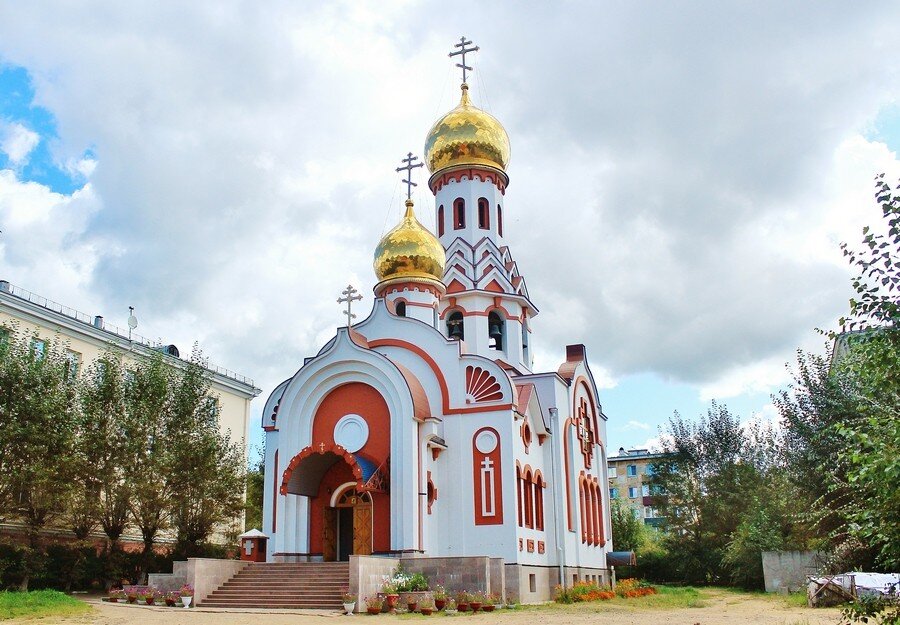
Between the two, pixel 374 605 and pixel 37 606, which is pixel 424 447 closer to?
pixel 374 605

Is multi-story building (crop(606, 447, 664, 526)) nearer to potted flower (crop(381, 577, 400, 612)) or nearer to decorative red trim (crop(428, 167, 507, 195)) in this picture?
decorative red trim (crop(428, 167, 507, 195))

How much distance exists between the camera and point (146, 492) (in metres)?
22.9

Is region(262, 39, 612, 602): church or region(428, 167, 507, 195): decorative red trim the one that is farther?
region(428, 167, 507, 195): decorative red trim

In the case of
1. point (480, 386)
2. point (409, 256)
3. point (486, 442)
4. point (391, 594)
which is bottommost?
Result: point (391, 594)

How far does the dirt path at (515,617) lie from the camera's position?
14.2m

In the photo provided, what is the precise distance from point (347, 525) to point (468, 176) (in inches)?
502

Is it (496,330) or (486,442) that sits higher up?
(496,330)

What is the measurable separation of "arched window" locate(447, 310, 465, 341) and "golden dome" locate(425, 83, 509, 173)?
5256mm

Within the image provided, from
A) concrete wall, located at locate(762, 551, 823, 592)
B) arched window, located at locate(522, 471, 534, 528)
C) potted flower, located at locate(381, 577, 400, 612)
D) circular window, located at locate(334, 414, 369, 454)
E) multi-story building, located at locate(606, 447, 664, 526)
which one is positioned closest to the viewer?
potted flower, located at locate(381, 577, 400, 612)

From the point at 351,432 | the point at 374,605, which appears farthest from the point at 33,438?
the point at 374,605

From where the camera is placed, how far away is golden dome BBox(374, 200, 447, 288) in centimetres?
2550

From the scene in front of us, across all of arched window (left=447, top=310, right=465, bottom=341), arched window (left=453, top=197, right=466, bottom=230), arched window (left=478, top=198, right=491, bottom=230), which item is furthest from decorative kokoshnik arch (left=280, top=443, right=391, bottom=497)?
arched window (left=478, top=198, right=491, bottom=230)

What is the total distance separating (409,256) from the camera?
2553 cm

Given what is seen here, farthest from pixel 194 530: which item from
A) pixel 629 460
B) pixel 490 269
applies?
pixel 629 460
